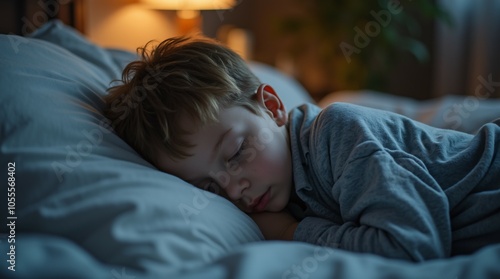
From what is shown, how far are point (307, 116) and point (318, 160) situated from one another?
0.16 metres

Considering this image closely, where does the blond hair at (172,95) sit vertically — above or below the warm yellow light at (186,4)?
above

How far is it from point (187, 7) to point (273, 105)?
1.52 m

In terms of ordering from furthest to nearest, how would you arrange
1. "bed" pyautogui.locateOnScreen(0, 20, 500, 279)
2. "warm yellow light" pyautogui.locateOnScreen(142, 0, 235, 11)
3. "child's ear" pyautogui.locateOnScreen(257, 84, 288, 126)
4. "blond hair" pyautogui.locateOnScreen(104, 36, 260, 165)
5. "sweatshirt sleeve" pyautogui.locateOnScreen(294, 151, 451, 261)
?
"warm yellow light" pyautogui.locateOnScreen(142, 0, 235, 11)
"child's ear" pyautogui.locateOnScreen(257, 84, 288, 126)
"blond hair" pyautogui.locateOnScreen(104, 36, 260, 165)
"sweatshirt sleeve" pyautogui.locateOnScreen(294, 151, 451, 261)
"bed" pyautogui.locateOnScreen(0, 20, 500, 279)

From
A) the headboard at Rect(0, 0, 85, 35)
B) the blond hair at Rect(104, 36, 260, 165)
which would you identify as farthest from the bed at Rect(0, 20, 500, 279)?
the headboard at Rect(0, 0, 85, 35)

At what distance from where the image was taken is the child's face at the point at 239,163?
949 millimetres

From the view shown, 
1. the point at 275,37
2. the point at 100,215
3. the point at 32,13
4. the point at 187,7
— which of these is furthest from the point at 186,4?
the point at 100,215

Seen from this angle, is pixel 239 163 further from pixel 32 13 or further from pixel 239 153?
pixel 32 13

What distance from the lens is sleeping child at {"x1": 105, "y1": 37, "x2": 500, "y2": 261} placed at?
0.84m

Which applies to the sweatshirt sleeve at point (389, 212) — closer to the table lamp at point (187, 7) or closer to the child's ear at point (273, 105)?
the child's ear at point (273, 105)

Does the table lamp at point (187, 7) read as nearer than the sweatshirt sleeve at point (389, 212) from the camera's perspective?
No

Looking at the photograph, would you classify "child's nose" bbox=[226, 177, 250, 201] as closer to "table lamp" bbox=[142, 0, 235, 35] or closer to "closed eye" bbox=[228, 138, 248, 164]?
"closed eye" bbox=[228, 138, 248, 164]

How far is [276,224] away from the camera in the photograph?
0.98 meters

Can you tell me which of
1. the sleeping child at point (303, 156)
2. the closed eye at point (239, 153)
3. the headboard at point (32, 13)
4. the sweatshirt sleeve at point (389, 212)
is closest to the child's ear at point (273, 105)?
the sleeping child at point (303, 156)

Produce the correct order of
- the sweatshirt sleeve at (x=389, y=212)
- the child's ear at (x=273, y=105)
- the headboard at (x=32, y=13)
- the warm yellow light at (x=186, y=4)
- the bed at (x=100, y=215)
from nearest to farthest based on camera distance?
the bed at (x=100, y=215), the sweatshirt sleeve at (x=389, y=212), the child's ear at (x=273, y=105), the headboard at (x=32, y=13), the warm yellow light at (x=186, y=4)
